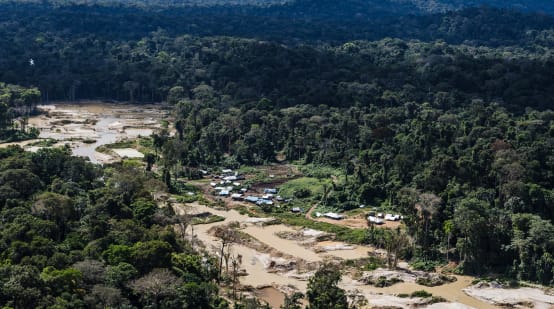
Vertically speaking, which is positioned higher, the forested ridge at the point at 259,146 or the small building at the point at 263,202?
the forested ridge at the point at 259,146

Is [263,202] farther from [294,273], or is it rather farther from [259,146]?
[259,146]

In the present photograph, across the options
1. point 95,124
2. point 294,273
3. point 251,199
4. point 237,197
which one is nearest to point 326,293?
point 294,273

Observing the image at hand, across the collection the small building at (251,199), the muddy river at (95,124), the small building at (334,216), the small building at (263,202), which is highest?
the muddy river at (95,124)

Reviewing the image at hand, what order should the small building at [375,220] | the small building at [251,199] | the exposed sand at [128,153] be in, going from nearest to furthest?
the small building at [375,220] → the small building at [251,199] → the exposed sand at [128,153]

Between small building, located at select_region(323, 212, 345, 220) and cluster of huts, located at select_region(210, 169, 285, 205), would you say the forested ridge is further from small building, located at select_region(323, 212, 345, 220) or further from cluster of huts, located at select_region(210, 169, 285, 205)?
cluster of huts, located at select_region(210, 169, 285, 205)

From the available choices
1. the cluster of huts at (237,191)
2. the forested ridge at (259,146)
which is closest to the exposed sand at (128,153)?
the forested ridge at (259,146)

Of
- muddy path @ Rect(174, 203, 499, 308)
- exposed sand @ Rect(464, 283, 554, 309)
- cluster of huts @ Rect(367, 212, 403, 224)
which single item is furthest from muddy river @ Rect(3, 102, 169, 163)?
exposed sand @ Rect(464, 283, 554, 309)

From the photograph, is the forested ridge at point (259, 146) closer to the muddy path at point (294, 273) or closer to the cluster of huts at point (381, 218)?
the cluster of huts at point (381, 218)
